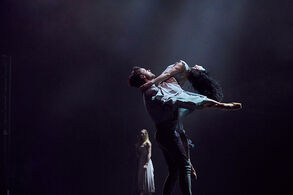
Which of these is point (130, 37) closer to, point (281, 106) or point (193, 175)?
point (281, 106)

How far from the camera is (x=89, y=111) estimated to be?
26.8ft

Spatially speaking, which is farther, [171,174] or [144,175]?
[144,175]

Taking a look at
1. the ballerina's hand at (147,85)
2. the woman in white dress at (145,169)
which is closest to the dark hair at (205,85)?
the ballerina's hand at (147,85)

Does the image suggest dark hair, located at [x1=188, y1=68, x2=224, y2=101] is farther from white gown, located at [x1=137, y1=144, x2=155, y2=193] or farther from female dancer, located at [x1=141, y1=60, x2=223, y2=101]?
white gown, located at [x1=137, y1=144, x2=155, y2=193]

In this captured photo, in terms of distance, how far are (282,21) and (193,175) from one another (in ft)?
14.3

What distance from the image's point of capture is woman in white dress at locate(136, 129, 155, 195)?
6559 millimetres

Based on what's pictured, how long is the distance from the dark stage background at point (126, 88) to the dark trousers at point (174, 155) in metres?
4.15

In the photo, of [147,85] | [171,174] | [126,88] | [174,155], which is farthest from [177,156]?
[126,88]

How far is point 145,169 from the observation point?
21.7 ft

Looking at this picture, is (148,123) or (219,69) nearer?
(219,69)

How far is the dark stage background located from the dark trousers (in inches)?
163

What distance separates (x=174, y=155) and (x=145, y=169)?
395cm

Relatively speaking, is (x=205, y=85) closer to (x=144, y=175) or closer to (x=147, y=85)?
(x=147, y=85)

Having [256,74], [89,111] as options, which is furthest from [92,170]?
[256,74]
